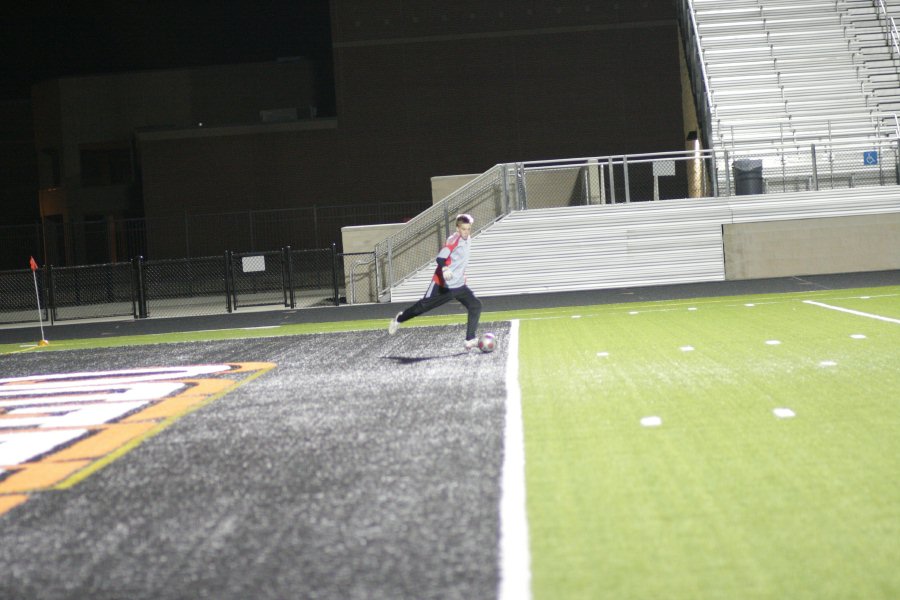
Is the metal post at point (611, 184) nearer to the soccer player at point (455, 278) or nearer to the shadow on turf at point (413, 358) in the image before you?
the soccer player at point (455, 278)

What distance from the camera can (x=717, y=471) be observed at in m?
6.16

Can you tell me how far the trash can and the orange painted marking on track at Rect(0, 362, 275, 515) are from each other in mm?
15697

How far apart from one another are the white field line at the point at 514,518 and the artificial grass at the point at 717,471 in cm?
6

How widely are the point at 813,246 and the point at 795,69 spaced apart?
33.6ft

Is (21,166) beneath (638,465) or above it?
above

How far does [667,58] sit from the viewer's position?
36375 millimetres

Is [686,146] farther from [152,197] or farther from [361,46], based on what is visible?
[152,197]

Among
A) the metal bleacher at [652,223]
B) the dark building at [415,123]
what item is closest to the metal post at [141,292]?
the metal bleacher at [652,223]

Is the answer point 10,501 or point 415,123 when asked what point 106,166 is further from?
point 10,501

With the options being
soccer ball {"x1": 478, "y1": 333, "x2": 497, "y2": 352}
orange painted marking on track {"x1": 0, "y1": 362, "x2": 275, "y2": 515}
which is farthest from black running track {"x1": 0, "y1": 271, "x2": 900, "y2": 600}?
soccer ball {"x1": 478, "y1": 333, "x2": 497, "y2": 352}

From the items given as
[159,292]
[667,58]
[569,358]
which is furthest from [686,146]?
[569,358]

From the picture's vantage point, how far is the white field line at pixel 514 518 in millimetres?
4300

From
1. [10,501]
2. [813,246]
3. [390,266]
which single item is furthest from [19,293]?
[10,501]

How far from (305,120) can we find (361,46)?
3.29m
